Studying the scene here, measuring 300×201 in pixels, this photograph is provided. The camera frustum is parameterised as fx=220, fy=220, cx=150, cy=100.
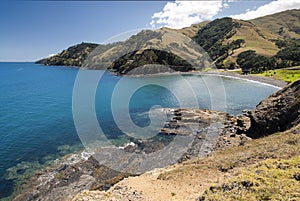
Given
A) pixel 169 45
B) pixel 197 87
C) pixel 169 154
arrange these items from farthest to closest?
pixel 169 45, pixel 197 87, pixel 169 154

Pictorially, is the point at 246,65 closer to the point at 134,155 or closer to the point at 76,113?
the point at 76,113

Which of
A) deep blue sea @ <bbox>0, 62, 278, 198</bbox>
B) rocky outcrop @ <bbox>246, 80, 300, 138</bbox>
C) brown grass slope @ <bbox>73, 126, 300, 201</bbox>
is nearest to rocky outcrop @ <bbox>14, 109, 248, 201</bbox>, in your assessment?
brown grass slope @ <bbox>73, 126, 300, 201</bbox>

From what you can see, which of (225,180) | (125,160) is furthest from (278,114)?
(125,160)

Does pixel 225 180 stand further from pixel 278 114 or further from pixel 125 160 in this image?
pixel 278 114

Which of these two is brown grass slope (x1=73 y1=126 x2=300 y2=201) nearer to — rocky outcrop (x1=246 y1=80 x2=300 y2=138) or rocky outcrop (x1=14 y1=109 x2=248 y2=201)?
rocky outcrop (x1=14 y1=109 x2=248 y2=201)

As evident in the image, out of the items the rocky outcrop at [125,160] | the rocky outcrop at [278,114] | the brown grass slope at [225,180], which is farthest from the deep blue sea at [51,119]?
the rocky outcrop at [278,114]

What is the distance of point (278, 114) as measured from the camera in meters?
A: 31.5

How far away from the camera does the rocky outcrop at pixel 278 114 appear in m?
29.3

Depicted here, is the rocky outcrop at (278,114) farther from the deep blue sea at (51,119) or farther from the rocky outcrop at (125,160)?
the deep blue sea at (51,119)

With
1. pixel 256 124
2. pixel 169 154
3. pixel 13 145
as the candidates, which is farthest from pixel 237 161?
pixel 13 145

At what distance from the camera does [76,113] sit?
5834cm

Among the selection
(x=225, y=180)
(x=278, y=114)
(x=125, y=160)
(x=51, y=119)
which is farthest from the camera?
(x=51, y=119)

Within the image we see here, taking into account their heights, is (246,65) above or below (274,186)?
above

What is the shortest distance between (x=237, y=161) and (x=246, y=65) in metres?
132
